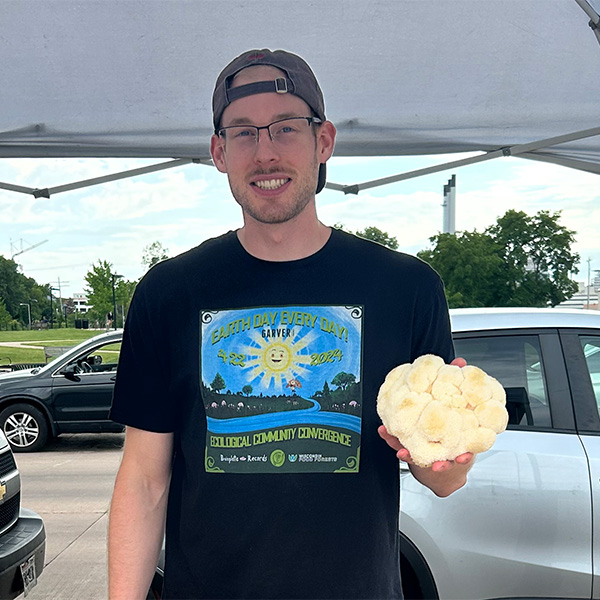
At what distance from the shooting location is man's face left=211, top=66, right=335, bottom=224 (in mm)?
1651

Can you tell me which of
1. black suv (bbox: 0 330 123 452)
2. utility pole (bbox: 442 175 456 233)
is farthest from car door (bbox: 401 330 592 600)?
utility pole (bbox: 442 175 456 233)

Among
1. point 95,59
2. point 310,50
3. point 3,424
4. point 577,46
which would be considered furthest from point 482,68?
point 3,424

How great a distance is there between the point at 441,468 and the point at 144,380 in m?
0.78

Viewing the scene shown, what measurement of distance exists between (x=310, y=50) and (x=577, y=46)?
1.12 meters

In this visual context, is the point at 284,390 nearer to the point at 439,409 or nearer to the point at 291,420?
the point at 291,420

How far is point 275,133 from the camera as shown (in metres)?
1.70

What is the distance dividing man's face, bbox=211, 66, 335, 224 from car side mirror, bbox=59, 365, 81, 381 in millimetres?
8206

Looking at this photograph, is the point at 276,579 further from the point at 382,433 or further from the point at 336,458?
the point at 382,433

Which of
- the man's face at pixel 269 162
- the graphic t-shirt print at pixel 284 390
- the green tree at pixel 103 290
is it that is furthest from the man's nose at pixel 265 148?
the green tree at pixel 103 290

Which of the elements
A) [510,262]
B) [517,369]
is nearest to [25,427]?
[517,369]

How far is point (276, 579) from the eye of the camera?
153 cm

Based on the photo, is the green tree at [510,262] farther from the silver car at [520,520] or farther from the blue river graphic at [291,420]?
the blue river graphic at [291,420]

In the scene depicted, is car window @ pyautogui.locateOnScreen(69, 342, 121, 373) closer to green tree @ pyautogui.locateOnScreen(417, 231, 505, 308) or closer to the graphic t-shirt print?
the graphic t-shirt print

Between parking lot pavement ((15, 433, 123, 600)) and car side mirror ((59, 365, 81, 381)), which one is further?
car side mirror ((59, 365, 81, 381))
